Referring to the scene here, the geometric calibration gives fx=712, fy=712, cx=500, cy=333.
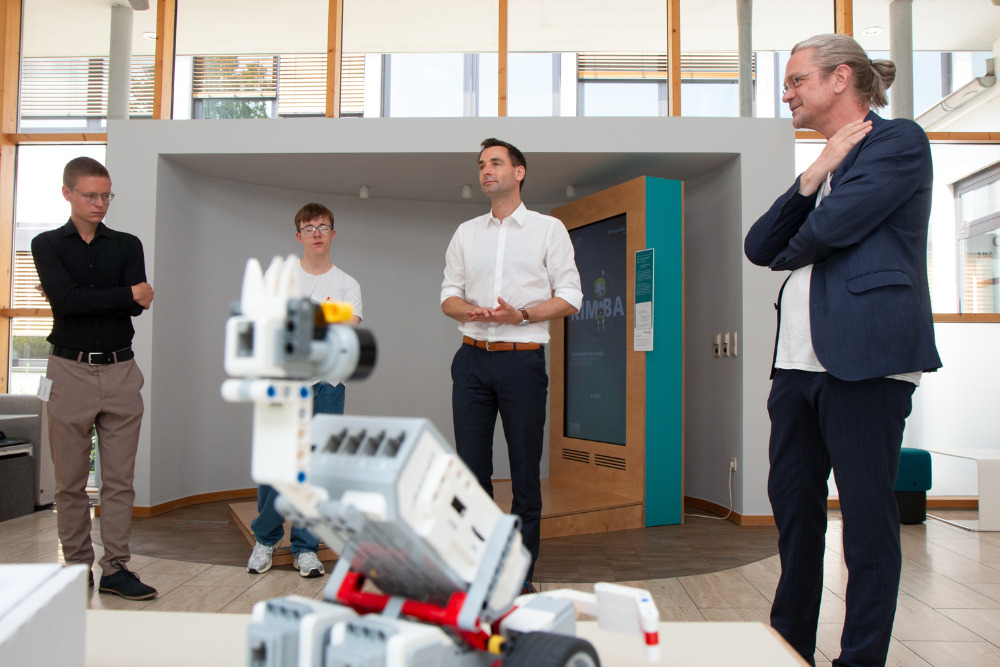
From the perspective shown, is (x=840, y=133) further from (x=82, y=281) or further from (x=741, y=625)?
(x=82, y=281)

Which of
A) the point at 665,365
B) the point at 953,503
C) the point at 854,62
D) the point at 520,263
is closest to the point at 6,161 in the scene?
the point at 520,263

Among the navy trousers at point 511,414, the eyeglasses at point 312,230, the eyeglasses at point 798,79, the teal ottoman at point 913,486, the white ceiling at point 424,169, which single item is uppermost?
the white ceiling at point 424,169

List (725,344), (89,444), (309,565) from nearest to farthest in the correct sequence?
(89,444), (309,565), (725,344)

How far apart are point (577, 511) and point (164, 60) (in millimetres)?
3685

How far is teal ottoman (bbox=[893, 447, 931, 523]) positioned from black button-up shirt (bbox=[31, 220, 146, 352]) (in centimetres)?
387

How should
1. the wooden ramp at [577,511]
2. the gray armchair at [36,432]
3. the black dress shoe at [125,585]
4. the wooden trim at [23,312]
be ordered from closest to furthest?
the black dress shoe at [125,585] → the wooden ramp at [577,511] → the gray armchair at [36,432] → the wooden trim at [23,312]

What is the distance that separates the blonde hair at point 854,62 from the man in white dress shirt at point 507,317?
3.51 ft

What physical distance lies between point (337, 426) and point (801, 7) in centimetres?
479

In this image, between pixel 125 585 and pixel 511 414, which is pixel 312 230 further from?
pixel 125 585

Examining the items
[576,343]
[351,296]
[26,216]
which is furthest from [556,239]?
[26,216]

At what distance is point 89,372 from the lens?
7.69 feet

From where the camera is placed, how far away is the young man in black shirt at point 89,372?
2322 millimetres

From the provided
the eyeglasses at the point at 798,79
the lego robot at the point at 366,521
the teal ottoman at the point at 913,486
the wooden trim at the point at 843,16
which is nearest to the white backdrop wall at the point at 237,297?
the teal ottoman at the point at 913,486

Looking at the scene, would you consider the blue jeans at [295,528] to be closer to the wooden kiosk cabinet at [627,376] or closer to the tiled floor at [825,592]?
the tiled floor at [825,592]
